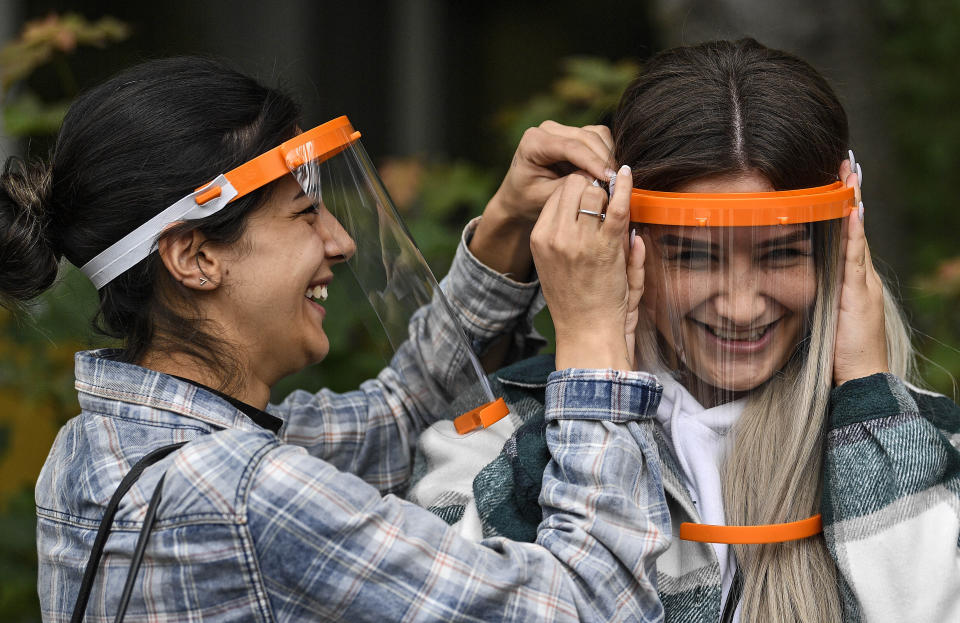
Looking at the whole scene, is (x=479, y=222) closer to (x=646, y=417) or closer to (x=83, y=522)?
(x=646, y=417)

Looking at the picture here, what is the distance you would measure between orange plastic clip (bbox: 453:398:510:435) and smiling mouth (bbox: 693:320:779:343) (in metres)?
0.39

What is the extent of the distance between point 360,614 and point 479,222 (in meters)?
0.94

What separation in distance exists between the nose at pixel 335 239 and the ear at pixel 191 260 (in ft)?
0.65

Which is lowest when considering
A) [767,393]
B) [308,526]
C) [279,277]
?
[767,393]

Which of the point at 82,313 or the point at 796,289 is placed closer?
the point at 796,289

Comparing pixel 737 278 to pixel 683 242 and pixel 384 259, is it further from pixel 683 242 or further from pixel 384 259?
pixel 384 259

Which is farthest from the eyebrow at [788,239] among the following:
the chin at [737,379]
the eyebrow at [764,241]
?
the chin at [737,379]

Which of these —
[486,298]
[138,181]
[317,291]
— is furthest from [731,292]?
[138,181]

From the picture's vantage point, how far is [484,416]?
1875 mm

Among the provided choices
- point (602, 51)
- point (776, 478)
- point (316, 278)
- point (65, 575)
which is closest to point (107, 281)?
point (316, 278)

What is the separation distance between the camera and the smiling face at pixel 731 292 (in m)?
1.63

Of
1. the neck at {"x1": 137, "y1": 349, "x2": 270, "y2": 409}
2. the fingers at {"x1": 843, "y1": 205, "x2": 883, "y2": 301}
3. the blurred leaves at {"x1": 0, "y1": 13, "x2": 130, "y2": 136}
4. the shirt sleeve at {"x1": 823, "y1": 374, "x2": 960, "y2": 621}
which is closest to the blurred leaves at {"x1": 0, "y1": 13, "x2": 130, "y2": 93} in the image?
the blurred leaves at {"x1": 0, "y1": 13, "x2": 130, "y2": 136}

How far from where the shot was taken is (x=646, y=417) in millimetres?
1646

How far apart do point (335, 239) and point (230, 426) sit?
373 mm
